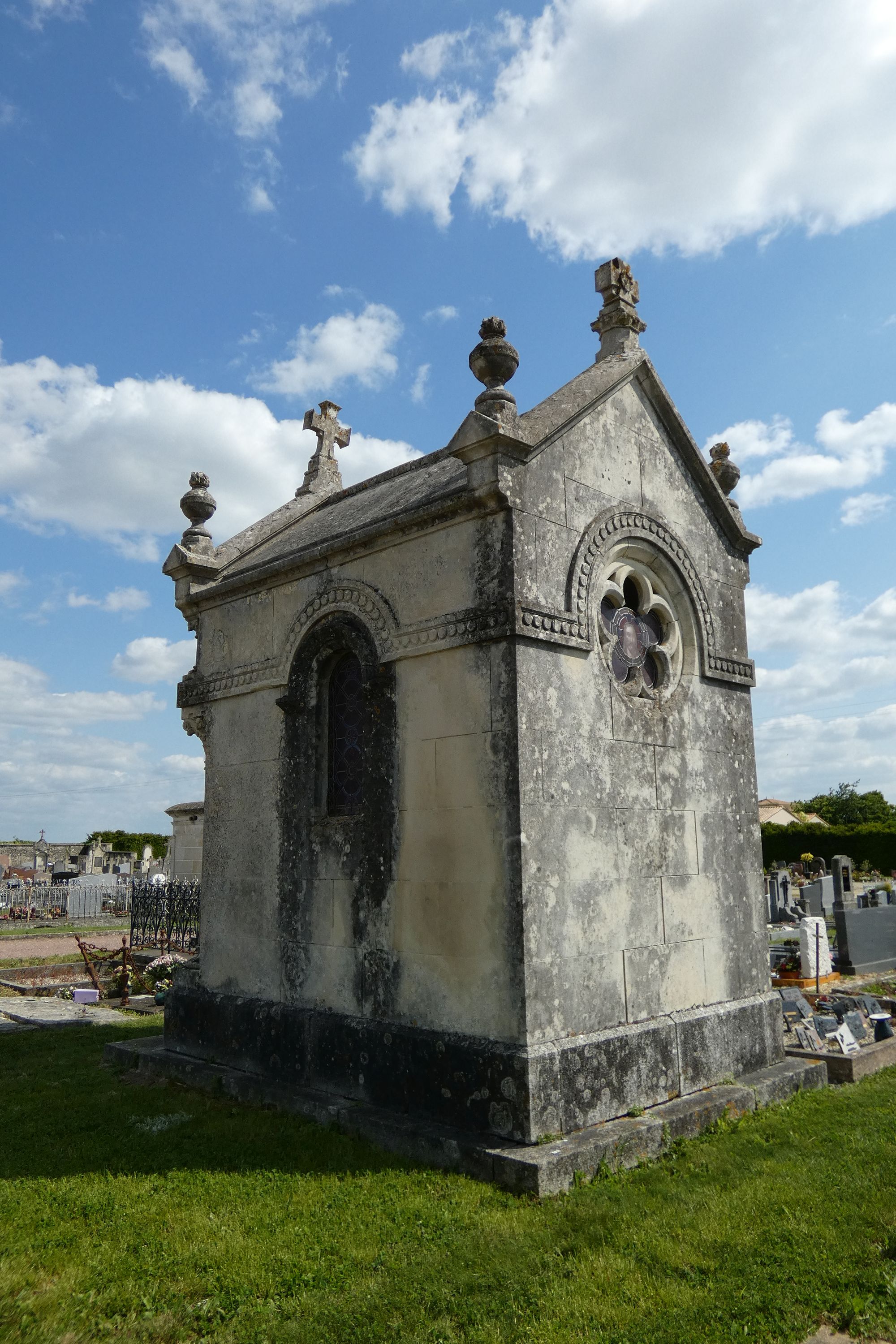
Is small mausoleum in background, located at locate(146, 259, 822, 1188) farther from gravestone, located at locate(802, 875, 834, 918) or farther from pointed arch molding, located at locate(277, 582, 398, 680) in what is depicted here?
gravestone, located at locate(802, 875, 834, 918)

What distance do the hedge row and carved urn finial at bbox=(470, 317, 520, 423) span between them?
29.6 m

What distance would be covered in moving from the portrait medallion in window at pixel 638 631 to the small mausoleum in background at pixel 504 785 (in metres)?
0.03

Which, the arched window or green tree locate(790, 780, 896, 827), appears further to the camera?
green tree locate(790, 780, 896, 827)

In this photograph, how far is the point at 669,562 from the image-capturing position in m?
7.88

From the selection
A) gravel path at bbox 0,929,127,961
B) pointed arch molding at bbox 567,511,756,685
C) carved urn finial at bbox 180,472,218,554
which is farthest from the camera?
gravel path at bbox 0,929,127,961

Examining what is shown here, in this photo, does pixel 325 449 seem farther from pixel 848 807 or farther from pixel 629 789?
pixel 848 807

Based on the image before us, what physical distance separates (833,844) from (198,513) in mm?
34189

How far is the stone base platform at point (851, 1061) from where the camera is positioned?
8023mm

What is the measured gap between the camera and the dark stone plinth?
18.9 feet

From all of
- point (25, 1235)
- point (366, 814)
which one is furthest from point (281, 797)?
point (25, 1235)

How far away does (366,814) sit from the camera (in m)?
7.09

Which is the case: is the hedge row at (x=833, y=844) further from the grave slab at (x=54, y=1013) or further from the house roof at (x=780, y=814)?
the grave slab at (x=54, y=1013)

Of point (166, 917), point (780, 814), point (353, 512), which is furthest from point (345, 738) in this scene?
point (780, 814)

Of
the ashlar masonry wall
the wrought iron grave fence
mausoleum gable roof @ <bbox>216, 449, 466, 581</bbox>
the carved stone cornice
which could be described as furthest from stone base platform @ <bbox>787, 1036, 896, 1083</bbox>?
the wrought iron grave fence
